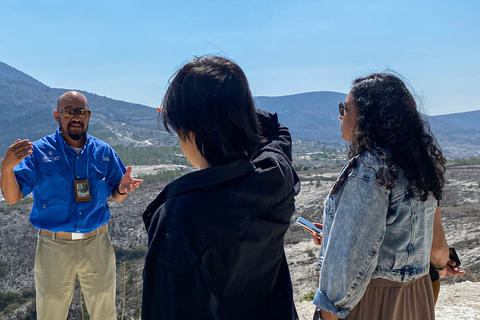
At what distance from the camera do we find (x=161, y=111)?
1248 millimetres

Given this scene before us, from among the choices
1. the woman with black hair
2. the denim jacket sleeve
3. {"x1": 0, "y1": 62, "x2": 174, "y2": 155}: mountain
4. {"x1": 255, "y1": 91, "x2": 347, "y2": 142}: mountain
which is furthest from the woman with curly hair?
{"x1": 255, "y1": 91, "x2": 347, "y2": 142}: mountain

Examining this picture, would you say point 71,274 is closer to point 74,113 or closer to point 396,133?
point 74,113

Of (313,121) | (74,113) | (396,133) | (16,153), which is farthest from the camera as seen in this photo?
(313,121)

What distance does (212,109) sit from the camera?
1.16m

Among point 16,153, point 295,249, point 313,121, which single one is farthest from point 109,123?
point 313,121

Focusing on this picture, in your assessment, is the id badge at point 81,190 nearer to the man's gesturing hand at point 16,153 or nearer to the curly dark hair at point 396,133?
the man's gesturing hand at point 16,153

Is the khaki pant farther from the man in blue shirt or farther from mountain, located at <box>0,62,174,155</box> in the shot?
mountain, located at <box>0,62,174,155</box>

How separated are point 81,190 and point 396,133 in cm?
245

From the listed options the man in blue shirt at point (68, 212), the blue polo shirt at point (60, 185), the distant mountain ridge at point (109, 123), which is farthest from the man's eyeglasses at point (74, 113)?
the distant mountain ridge at point (109, 123)

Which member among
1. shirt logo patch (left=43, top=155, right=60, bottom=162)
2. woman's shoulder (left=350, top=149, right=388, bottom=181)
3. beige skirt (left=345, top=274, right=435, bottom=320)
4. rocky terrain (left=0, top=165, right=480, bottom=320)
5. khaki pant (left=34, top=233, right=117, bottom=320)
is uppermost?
woman's shoulder (left=350, top=149, right=388, bottom=181)

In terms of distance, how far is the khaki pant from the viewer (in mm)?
3039

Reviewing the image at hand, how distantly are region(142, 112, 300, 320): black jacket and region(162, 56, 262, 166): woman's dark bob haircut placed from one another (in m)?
0.08

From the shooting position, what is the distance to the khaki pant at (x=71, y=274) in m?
3.04

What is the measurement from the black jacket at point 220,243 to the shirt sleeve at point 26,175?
2.36 metres
